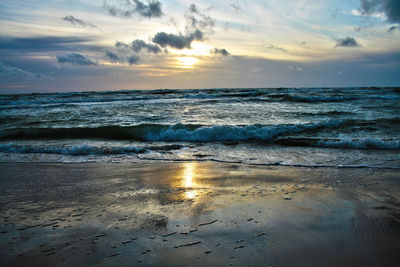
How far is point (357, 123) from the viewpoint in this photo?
1090 centimetres

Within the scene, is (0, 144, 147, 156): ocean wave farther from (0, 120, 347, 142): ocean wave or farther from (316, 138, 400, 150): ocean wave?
(316, 138, 400, 150): ocean wave

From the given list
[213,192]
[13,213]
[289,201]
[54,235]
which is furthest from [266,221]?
[13,213]

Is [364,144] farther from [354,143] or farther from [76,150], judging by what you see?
[76,150]

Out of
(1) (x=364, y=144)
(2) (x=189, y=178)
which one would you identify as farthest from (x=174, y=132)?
(1) (x=364, y=144)

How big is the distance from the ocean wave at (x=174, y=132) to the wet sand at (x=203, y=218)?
4.16 metres

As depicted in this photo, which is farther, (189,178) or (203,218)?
(189,178)

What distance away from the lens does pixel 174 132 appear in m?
9.83

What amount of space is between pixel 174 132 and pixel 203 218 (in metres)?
6.91

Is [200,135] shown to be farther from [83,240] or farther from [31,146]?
[83,240]

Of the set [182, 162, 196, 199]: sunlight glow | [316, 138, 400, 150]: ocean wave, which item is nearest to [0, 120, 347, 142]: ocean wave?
[316, 138, 400, 150]: ocean wave

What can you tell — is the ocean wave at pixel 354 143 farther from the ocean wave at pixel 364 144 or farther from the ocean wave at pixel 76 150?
the ocean wave at pixel 76 150

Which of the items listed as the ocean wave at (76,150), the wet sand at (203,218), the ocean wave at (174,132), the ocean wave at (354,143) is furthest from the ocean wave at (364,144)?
the ocean wave at (76,150)

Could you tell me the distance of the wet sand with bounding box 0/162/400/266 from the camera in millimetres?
2377

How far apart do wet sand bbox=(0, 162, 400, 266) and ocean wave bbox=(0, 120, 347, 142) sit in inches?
164
